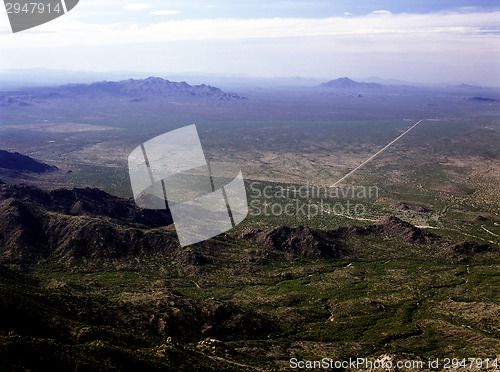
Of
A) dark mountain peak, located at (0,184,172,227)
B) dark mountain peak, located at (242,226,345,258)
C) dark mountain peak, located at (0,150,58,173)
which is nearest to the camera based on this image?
dark mountain peak, located at (242,226,345,258)

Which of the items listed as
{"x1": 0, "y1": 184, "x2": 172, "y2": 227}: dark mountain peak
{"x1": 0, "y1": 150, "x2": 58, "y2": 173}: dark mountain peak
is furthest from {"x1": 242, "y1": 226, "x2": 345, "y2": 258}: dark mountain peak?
{"x1": 0, "y1": 150, "x2": 58, "y2": 173}: dark mountain peak

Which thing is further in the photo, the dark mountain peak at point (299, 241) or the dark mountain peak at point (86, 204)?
the dark mountain peak at point (86, 204)

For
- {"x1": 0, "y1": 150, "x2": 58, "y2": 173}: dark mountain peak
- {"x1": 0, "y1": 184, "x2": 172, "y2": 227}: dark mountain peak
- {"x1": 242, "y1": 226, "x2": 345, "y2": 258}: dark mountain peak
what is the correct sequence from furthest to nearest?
{"x1": 0, "y1": 150, "x2": 58, "y2": 173}: dark mountain peak < {"x1": 0, "y1": 184, "x2": 172, "y2": 227}: dark mountain peak < {"x1": 242, "y1": 226, "x2": 345, "y2": 258}: dark mountain peak

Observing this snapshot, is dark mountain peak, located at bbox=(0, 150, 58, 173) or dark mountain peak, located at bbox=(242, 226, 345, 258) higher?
dark mountain peak, located at bbox=(0, 150, 58, 173)

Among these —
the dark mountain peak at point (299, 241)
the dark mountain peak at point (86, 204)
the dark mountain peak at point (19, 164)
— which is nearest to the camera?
the dark mountain peak at point (299, 241)

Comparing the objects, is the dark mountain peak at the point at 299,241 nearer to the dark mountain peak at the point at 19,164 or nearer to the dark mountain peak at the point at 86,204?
the dark mountain peak at the point at 86,204

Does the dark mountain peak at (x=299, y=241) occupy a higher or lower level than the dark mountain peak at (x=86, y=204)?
lower

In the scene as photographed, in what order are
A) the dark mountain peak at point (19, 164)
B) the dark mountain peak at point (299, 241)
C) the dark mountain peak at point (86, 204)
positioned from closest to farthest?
the dark mountain peak at point (299, 241)
the dark mountain peak at point (86, 204)
the dark mountain peak at point (19, 164)

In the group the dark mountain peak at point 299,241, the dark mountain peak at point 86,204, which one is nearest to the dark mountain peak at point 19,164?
the dark mountain peak at point 86,204

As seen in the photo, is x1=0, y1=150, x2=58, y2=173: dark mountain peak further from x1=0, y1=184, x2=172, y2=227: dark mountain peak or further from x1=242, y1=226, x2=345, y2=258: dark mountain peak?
x1=242, y1=226, x2=345, y2=258: dark mountain peak

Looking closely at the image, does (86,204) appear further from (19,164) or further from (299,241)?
(19,164)
